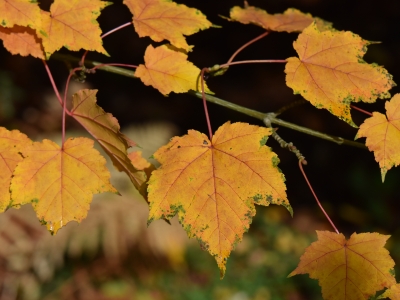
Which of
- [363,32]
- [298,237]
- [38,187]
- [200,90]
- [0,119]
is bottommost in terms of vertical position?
[298,237]

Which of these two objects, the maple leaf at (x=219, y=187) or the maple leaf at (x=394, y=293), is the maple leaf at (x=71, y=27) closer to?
the maple leaf at (x=219, y=187)

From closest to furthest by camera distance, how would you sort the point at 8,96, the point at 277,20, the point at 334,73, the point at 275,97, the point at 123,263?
the point at 334,73
the point at 277,20
the point at 123,263
the point at 8,96
the point at 275,97

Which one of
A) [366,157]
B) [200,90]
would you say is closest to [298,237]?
[366,157]

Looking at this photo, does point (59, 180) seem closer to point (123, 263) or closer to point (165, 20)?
point (165, 20)

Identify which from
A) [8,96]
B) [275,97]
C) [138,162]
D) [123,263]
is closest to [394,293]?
[138,162]

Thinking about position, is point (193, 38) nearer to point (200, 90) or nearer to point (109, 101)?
point (109, 101)

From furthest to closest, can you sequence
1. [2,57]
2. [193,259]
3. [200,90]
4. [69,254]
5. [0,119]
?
[2,57] → [0,119] → [193,259] → [69,254] → [200,90]
